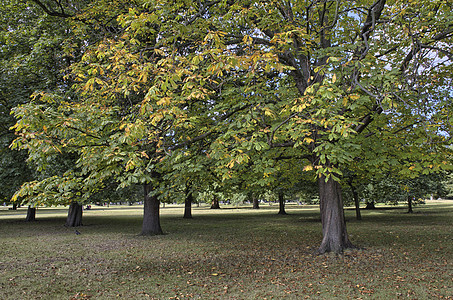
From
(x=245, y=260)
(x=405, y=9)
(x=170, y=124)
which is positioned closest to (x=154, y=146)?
(x=170, y=124)

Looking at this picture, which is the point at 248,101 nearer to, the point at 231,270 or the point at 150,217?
the point at 231,270

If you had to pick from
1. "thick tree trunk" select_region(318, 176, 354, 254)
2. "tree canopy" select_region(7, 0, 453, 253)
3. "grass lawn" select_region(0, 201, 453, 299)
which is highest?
"tree canopy" select_region(7, 0, 453, 253)

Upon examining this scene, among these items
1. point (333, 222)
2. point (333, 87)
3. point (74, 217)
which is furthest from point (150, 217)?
point (333, 87)

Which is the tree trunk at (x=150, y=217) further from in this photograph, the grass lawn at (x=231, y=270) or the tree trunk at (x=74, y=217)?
the tree trunk at (x=74, y=217)

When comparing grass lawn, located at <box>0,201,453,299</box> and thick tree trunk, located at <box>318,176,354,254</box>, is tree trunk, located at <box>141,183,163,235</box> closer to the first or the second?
grass lawn, located at <box>0,201,453,299</box>

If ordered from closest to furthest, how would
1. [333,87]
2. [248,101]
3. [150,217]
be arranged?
[333,87] < [248,101] < [150,217]

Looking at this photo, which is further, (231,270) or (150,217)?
(150,217)

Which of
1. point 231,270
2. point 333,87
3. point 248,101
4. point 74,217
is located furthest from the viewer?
point 74,217

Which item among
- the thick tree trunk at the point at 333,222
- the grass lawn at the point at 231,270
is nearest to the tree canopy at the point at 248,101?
the thick tree trunk at the point at 333,222

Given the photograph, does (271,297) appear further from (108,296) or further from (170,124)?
(170,124)

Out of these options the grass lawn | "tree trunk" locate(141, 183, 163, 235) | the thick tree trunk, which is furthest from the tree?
"tree trunk" locate(141, 183, 163, 235)

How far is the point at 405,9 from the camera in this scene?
25.3 feet

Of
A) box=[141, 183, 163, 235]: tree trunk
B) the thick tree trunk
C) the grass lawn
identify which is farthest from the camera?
box=[141, 183, 163, 235]: tree trunk

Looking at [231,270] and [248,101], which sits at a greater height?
[248,101]
